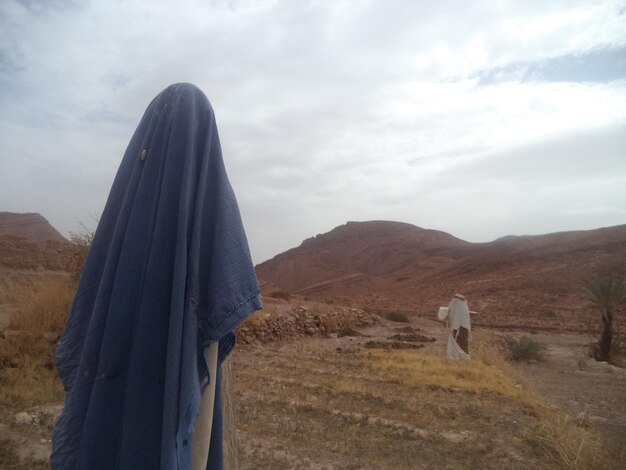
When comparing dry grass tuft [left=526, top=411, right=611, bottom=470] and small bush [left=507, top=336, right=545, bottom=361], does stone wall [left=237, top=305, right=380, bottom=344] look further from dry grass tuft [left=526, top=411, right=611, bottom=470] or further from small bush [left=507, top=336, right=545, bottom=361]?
dry grass tuft [left=526, top=411, right=611, bottom=470]

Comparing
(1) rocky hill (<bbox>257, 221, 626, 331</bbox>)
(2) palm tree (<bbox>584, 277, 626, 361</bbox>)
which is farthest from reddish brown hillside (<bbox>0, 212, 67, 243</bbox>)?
(2) palm tree (<bbox>584, 277, 626, 361</bbox>)

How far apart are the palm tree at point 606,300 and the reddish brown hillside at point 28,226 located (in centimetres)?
4151

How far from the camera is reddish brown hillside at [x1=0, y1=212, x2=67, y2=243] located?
40.1 meters

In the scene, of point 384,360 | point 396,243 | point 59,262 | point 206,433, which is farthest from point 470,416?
point 396,243

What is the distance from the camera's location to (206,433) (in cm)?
112

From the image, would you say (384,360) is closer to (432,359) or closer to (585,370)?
(432,359)

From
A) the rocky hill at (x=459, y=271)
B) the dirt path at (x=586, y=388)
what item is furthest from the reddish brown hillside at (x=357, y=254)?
the dirt path at (x=586, y=388)

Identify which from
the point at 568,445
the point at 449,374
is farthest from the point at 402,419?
the point at 449,374

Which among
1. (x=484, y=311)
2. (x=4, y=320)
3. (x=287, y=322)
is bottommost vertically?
(x=484, y=311)

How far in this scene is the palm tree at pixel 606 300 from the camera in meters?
11.3

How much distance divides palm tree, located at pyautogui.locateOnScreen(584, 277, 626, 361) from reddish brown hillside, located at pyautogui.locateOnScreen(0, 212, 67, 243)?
41513mm

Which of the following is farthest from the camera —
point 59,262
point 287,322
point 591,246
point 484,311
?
point 591,246

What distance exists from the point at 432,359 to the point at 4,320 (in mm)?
8662

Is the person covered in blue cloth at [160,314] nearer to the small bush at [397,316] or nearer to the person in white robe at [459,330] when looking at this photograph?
the person in white robe at [459,330]
